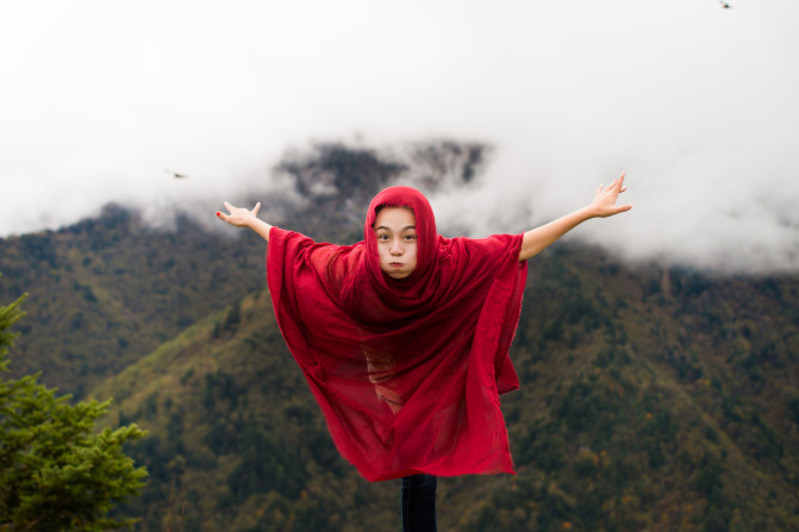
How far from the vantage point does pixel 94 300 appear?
107m

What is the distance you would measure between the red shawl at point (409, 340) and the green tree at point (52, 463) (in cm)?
799

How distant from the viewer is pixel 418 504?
314 centimetres

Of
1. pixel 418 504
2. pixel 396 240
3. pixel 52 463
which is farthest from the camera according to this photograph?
pixel 52 463

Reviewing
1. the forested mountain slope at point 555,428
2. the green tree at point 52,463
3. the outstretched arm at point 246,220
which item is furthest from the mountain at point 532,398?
the outstretched arm at point 246,220

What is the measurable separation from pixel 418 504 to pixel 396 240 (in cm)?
134

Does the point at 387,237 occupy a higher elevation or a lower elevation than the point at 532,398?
higher

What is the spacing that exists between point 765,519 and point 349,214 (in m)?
89.0

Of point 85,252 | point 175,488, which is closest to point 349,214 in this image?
point 85,252

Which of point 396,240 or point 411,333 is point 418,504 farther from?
point 396,240

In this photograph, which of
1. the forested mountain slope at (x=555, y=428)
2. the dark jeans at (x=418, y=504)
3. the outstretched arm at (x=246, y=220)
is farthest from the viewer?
the forested mountain slope at (x=555, y=428)

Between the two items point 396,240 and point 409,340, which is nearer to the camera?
point 396,240

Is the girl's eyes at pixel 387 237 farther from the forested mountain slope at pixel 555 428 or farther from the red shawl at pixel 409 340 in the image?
the forested mountain slope at pixel 555 428

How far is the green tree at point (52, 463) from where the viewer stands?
31.9ft

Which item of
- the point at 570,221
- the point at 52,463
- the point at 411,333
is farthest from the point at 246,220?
the point at 52,463
